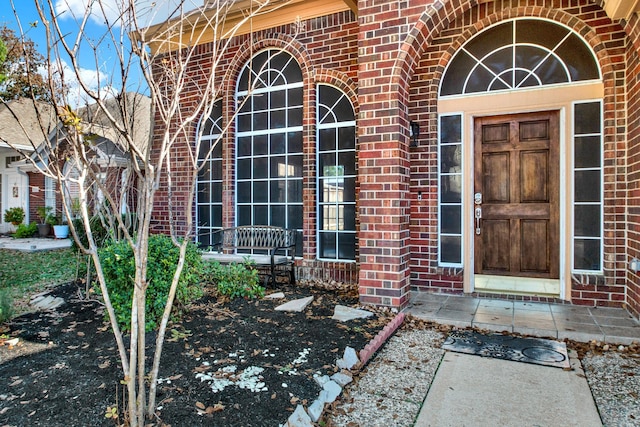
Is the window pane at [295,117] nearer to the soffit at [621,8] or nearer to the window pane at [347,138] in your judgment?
the window pane at [347,138]

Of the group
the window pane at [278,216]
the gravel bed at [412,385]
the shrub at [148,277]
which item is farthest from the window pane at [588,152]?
the shrub at [148,277]

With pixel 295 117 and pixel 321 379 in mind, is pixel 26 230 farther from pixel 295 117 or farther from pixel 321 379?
pixel 321 379

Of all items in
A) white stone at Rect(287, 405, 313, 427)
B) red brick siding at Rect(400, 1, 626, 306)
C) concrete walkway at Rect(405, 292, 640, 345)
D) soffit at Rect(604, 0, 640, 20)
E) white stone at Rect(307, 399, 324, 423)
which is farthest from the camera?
red brick siding at Rect(400, 1, 626, 306)

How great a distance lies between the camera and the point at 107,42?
255 centimetres

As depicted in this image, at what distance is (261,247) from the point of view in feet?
18.5

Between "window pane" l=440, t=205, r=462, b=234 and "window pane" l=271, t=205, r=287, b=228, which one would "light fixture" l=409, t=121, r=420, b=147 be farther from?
A: "window pane" l=271, t=205, r=287, b=228

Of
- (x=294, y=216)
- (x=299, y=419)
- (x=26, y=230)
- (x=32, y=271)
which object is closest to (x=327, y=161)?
(x=294, y=216)

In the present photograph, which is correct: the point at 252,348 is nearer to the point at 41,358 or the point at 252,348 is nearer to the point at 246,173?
the point at 41,358

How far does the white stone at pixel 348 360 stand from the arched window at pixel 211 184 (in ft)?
13.6

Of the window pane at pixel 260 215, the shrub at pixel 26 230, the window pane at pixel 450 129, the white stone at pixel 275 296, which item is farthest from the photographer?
the shrub at pixel 26 230

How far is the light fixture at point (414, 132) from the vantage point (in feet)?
16.1

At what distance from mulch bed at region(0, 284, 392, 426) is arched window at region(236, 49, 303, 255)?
211 cm

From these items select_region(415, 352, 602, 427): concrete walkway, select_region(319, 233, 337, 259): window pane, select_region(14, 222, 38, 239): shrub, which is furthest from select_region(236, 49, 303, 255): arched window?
select_region(14, 222, 38, 239): shrub

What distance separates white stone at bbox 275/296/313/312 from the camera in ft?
13.6
